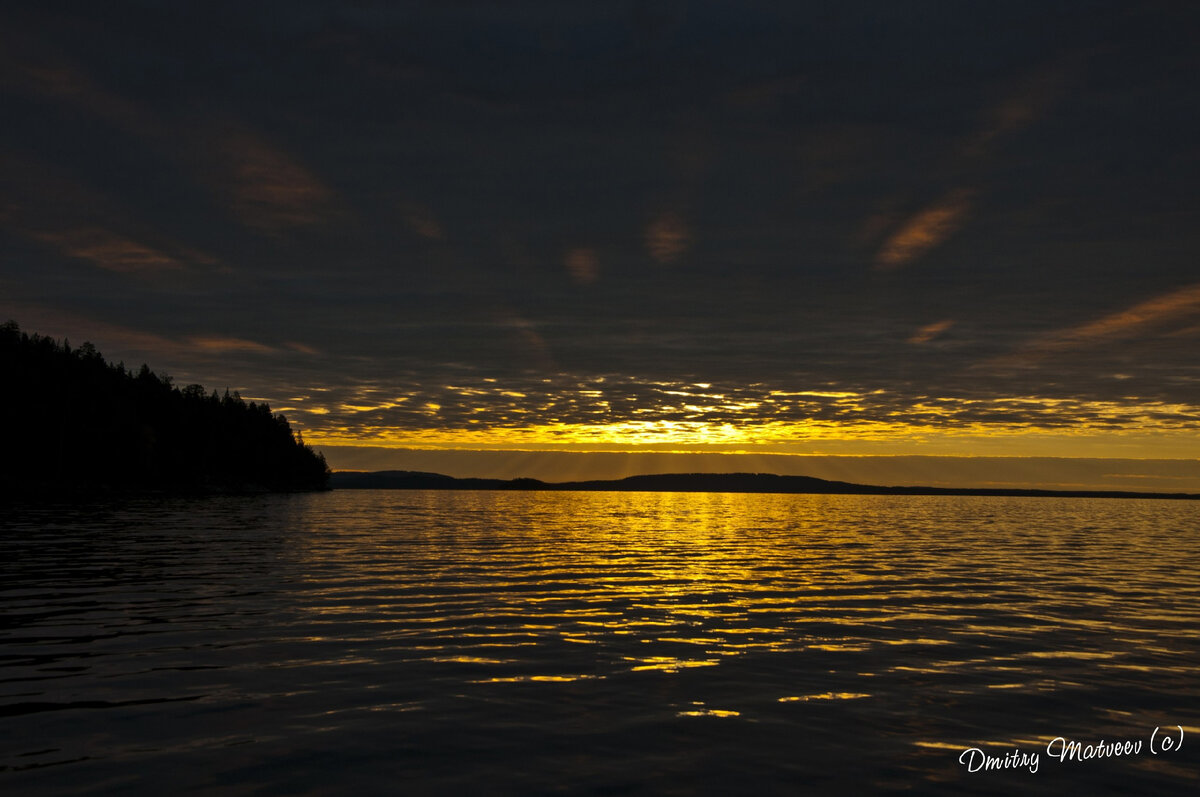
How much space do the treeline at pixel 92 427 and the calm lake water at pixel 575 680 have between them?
290ft

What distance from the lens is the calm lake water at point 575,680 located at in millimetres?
11844

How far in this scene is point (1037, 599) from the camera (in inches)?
1222

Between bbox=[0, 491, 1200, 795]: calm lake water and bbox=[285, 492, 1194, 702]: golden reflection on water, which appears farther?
bbox=[285, 492, 1194, 702]: golden reflection on water

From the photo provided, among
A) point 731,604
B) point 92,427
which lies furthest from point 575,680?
point 92,427

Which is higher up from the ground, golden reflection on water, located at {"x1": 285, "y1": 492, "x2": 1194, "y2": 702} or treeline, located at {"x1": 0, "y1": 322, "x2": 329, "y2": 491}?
treeline, located at {"x1": 0, "y1": 322, "x2": 329, "y2": 491}

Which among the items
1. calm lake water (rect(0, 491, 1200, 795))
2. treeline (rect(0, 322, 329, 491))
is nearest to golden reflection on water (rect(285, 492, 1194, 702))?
calm lake water (rect(0, 491, 1200, 795))

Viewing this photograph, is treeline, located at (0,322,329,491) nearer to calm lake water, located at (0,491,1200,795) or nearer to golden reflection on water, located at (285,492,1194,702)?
golden reflection on water, located at (285,492,1194,702)

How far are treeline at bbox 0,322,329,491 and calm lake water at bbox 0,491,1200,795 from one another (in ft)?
290

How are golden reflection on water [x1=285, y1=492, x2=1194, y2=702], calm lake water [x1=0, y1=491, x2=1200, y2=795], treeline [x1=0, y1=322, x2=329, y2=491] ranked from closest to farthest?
calm lake water [x1=0, y1=491, x2=1200, y2=795] < golden reflection on water [x1=285, y1=492, x2=1194, y2=702] < treeline [x1=0, y1=322, x2=329, y2=491]

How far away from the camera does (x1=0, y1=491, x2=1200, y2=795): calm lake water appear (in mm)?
11844

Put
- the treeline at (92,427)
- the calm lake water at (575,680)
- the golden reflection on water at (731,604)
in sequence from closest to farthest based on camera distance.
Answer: the calm lake water at (575,680)
the golden reflection on water at (731,604)
the treeline at (92,427)

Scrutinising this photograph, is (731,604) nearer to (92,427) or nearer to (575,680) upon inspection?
(575,680)

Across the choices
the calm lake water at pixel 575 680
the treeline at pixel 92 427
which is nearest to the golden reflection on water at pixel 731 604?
the calm lake water at pixel 575 680

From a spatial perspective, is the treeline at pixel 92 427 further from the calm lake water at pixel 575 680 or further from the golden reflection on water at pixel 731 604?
the calm lake water at pixel 575 680
